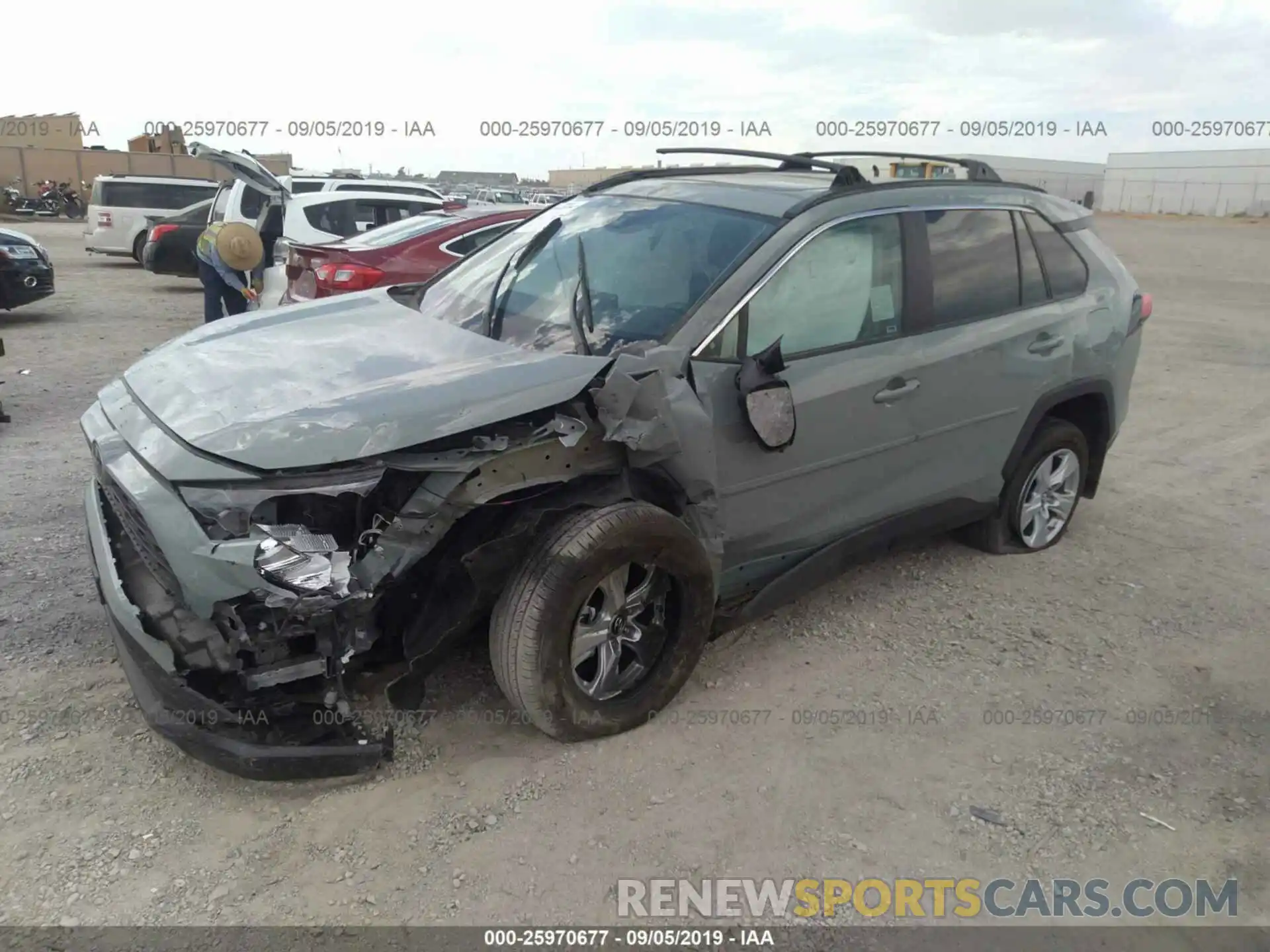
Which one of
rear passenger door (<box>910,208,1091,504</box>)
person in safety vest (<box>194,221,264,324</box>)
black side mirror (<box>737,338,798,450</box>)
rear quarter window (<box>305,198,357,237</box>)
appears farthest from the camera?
rear quarter window (<box>305,198,357,237</box>)

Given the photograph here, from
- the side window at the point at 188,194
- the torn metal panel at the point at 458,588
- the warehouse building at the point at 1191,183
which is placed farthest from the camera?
the warehouse building at the point at 1191,183

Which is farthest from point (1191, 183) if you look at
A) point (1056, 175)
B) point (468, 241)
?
point (468, 241)

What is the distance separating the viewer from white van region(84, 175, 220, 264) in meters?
16.7

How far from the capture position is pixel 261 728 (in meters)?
2.66

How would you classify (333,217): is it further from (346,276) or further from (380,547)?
(380,547)

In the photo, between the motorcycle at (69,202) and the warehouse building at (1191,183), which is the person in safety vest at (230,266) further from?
the warehouse building at (1191,183)

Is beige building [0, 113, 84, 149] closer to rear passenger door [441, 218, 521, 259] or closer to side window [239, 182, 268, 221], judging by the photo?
side window [239, 182, 268, 221]

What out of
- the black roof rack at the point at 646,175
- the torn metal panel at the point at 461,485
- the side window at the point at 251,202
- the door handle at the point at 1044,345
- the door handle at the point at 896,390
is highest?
the black roof rack at the point at 646,175

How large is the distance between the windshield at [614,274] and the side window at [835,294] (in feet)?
0.63

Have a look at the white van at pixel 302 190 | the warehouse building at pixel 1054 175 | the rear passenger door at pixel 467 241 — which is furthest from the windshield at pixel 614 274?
the warehouse building at pixel 1054 175

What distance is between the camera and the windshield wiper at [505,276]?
3492 millimetres

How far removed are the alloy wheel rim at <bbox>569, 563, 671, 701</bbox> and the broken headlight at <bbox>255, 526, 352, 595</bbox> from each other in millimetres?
757

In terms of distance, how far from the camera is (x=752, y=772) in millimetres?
2988

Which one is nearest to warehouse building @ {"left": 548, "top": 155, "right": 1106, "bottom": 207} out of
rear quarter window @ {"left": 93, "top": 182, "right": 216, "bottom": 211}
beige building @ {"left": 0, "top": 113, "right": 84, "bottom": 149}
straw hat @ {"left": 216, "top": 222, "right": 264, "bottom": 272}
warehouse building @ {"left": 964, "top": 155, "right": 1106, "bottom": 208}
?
warehouse building @ {"left": 964, "top": 155, "right": 1106, "bottom": 208}
